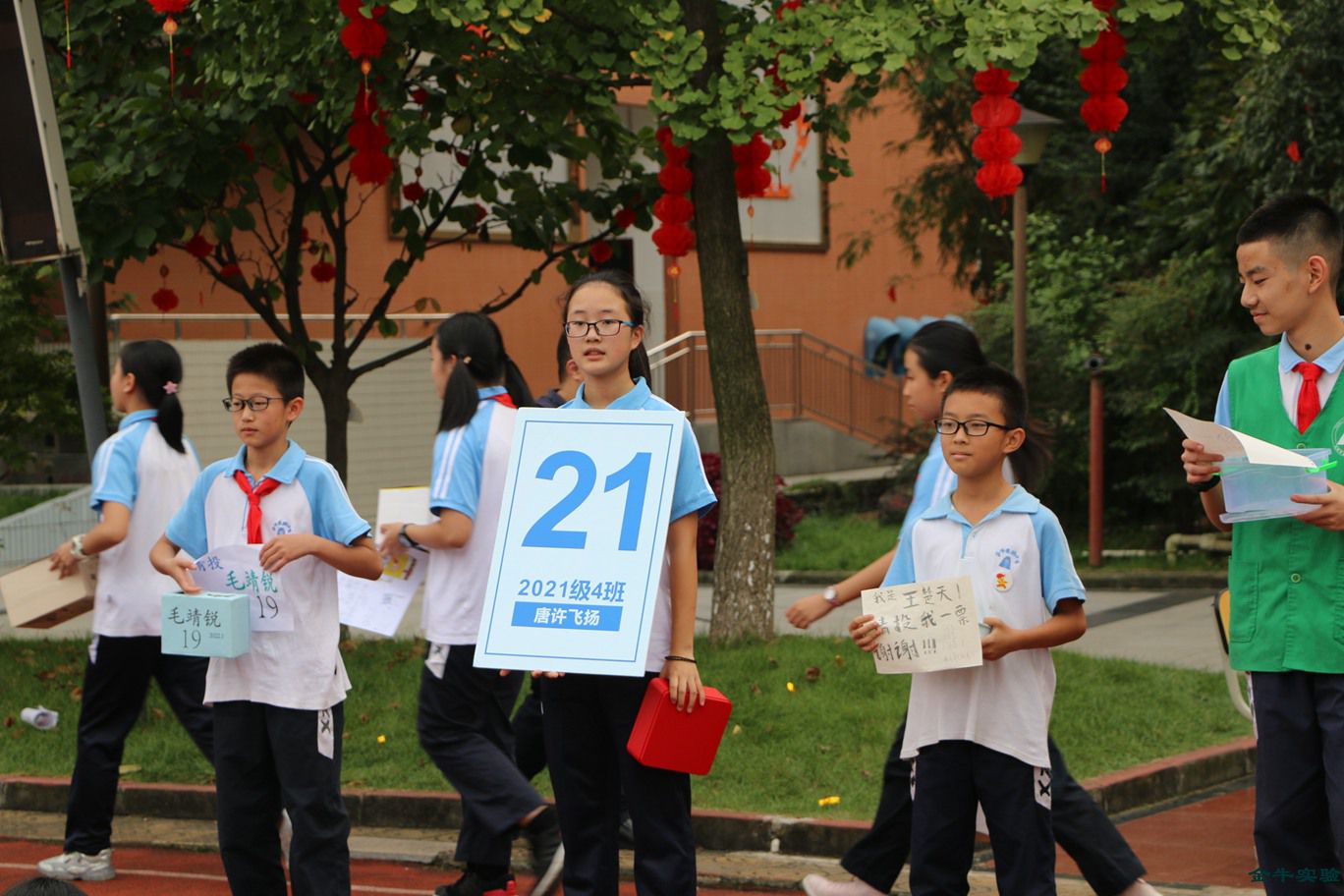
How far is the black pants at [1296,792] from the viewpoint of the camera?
4.50 m

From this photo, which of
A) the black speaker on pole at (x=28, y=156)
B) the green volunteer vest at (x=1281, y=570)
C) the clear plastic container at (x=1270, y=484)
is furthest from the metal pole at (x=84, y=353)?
the clear plastic container at (x=1270, y=484)

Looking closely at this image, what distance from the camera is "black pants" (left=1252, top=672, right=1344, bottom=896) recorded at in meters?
4.50

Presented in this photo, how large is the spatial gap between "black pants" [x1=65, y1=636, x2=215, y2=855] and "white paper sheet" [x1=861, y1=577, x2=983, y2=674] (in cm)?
326

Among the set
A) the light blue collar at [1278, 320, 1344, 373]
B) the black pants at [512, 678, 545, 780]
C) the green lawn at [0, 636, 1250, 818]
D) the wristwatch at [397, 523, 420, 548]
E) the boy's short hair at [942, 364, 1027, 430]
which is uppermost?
the light blue collar at [1278, 320, 1344, 373]

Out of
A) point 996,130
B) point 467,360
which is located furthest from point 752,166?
point 467,360

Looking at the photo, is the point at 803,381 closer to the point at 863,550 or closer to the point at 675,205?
the point at 863,550

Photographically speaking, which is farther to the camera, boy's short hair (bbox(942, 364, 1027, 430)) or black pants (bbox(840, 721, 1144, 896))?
black pants (bbox(840, 721, 1144, 896))

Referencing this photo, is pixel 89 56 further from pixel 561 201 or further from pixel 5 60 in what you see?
pixel 561 201

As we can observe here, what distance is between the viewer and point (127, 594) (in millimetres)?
7020

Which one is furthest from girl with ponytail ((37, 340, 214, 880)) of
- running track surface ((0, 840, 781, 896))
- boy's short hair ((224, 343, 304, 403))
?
boy's short hair ((224, 343, 304, 403))

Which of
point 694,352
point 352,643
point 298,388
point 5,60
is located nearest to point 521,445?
point 298,388

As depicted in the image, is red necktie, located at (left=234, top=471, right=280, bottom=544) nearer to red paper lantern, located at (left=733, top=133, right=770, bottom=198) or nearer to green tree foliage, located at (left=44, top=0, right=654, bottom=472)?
green tree foliage, located at (left=44, top=0, right=654, bottom=472)

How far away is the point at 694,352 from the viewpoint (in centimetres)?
2411

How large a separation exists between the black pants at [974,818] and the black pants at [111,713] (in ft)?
10.8
